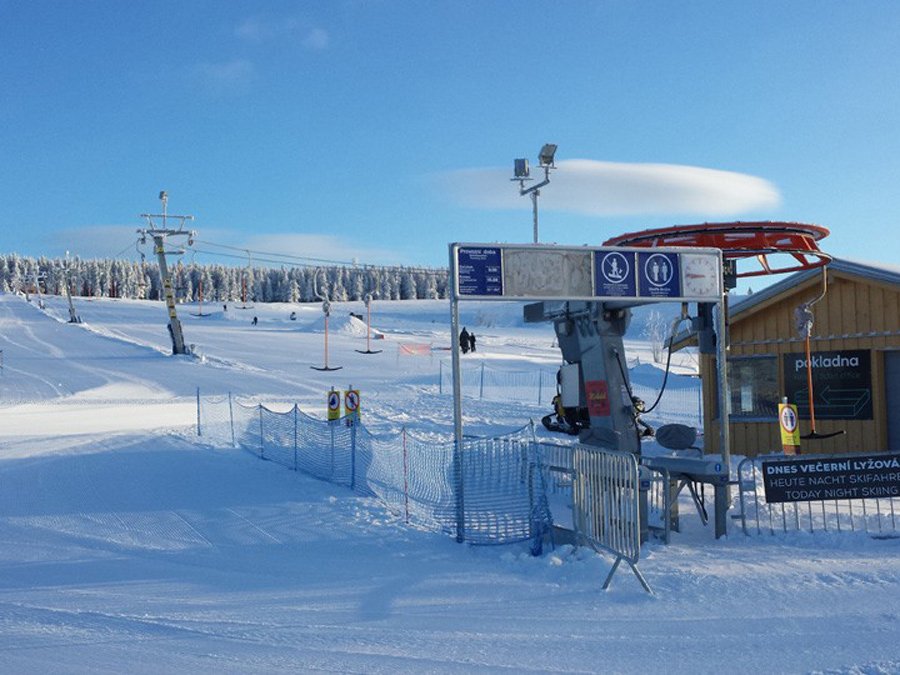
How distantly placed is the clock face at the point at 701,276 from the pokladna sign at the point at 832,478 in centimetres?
223

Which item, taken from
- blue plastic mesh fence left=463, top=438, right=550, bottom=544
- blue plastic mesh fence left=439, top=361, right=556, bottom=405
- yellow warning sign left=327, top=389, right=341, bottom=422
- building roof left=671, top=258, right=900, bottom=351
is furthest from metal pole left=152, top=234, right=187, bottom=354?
blue plastic mesh fence left=463, top=438, right=550, bottom=544

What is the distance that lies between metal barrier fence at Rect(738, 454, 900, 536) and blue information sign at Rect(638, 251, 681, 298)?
2274mm

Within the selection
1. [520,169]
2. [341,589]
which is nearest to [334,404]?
[520,169]

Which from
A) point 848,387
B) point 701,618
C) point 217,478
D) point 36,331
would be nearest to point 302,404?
point 217,478

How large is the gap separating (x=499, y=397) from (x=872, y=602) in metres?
27.3

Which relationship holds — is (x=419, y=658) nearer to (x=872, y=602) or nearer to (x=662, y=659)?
(x=662, y=659)

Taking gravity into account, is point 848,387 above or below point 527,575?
above

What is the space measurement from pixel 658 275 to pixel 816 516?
147 inches

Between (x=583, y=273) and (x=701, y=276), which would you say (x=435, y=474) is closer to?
(x=583, y=273)

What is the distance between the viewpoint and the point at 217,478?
14.0 m

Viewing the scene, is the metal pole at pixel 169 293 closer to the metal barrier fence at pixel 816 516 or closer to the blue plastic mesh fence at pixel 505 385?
the blue plastic mesh fence at pixel 505 385

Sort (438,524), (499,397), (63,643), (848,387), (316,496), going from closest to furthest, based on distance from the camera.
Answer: (63,643)
(438,524)
(316,496)
(848,387)
(499,397)

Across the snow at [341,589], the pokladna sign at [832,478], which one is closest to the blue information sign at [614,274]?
the pokladna sign at [832,478]

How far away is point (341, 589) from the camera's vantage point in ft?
26.7
